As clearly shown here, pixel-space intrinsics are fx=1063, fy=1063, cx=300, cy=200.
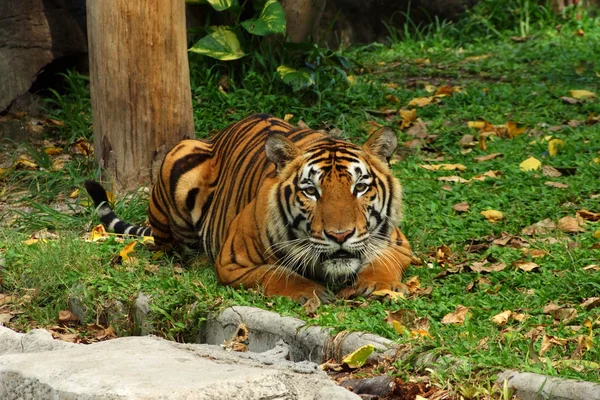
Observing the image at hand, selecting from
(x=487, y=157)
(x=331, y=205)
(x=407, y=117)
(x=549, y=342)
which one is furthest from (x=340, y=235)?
(x=407, y=117)

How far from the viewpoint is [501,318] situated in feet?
15.2

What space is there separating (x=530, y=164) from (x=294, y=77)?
230 cm

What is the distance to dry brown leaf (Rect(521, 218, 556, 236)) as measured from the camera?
6.06 metres

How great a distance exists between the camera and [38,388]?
3600 millimetres

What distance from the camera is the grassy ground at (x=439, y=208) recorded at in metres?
4.59

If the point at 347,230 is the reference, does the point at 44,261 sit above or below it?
below

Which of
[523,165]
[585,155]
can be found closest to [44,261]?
[523,165]

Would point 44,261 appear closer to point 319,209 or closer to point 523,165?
point 319,209

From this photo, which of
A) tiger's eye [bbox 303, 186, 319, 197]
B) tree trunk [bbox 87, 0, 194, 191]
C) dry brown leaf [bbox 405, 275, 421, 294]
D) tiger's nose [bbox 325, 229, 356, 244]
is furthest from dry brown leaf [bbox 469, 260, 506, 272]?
tree trunk [bbox 87, 0, 194, 191]

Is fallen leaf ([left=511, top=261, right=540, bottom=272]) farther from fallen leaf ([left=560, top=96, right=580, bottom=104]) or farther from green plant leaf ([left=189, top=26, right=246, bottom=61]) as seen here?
green plant leaf ([left=189, top=26, right=246, bottom=61])

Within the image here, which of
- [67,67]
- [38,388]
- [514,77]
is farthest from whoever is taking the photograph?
[514,77]

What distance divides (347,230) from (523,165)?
260cm

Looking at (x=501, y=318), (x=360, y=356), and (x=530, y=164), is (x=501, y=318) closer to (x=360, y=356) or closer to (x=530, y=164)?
(x=360, y=356)

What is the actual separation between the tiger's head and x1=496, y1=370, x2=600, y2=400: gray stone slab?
5.05 feet
